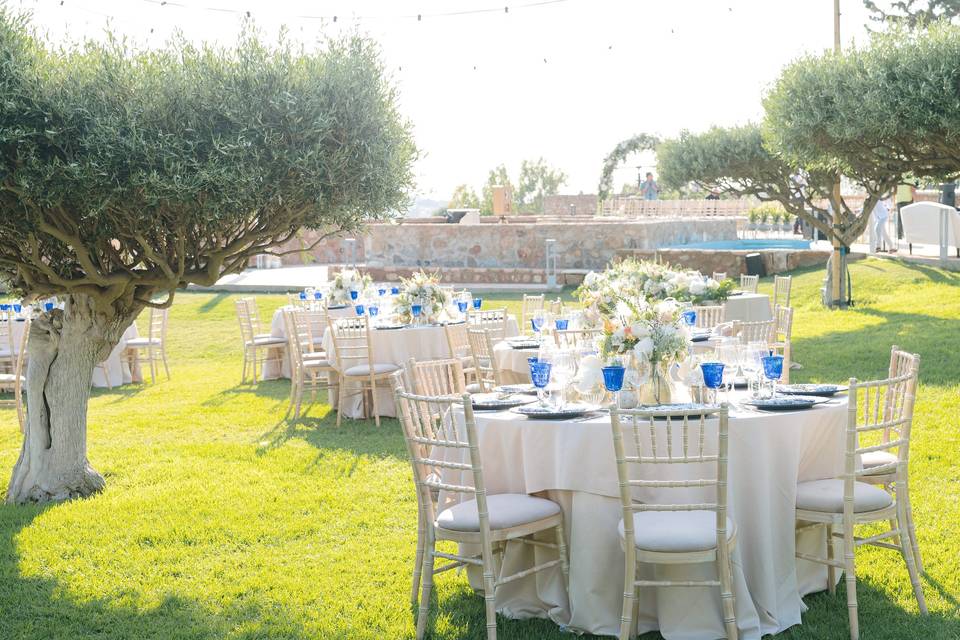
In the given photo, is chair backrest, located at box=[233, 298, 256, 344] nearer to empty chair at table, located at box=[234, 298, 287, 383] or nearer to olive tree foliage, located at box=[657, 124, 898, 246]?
empty chair at table, located at box=[234, 298, 287, 383]

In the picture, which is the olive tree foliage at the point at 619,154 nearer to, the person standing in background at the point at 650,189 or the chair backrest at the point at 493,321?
the person standing in background at the point at 650,189

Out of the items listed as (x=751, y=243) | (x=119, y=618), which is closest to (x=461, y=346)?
(x=119, y=618)

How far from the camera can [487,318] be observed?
1047 cm

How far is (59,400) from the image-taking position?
694cm

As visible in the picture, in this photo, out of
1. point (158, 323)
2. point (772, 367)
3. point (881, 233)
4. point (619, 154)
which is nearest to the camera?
point (772, 367)

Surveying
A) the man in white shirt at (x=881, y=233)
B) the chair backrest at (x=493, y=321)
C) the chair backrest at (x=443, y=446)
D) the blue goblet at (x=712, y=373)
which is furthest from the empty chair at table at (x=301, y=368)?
the man in white shirt at (x=881, y=233)

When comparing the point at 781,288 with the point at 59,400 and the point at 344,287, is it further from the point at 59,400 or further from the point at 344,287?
the point at 59,400

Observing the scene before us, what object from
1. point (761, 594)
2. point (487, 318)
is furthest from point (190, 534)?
point (487, 318)

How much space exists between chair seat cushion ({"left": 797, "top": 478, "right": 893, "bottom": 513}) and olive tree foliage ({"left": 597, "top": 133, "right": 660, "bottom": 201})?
40304 millimetres

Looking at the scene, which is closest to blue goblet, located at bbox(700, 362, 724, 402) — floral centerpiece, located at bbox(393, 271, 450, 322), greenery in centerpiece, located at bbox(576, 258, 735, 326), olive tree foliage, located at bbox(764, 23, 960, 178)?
greenery in centerpiece, located at bbox(576, 258, 735, 326)

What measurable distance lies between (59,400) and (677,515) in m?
4.63

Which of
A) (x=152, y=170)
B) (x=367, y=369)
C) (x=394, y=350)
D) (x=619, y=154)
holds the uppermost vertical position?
(x=619, y=154)

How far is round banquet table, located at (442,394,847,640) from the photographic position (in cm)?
423

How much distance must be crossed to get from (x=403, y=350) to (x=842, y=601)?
19.2 feet
